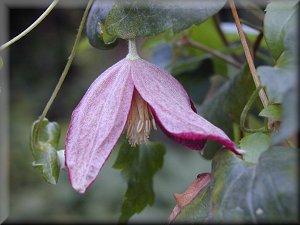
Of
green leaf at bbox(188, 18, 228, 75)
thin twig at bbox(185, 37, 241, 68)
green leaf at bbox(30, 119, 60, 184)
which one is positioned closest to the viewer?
green leaf at bbox(30, 119, 60, 184)

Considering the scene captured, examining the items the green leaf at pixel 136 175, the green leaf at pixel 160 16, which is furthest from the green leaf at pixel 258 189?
the green leaf at pixel 136 175

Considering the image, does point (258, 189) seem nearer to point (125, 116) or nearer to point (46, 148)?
point (125, 116)

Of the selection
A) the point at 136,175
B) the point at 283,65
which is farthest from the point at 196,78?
the point at 283,65

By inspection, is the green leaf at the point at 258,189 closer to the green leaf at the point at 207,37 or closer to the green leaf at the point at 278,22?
the green leaf at the point at 278,22

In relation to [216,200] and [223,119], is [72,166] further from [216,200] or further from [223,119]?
[223,119]

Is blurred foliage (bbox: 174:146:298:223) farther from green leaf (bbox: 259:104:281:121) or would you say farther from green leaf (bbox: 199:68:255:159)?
green leaf (bbox: 199:68:255:159)

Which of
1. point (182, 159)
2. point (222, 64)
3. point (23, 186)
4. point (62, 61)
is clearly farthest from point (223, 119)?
point (62, 61)

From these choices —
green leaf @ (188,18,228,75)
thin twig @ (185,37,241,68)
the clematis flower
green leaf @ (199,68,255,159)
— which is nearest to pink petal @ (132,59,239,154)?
the clematis flower
